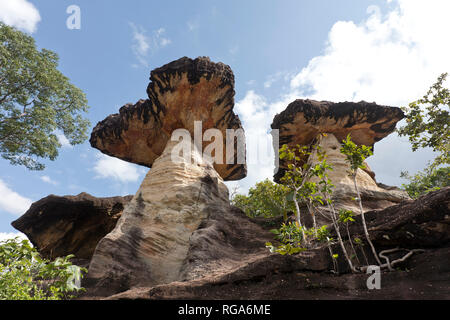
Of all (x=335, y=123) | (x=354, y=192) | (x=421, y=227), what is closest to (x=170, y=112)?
(x=335, y=123)

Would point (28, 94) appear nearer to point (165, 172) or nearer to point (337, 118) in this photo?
point (165, 172)

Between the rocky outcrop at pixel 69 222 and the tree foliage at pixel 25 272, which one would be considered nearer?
the tree foliage at pixel 25 272

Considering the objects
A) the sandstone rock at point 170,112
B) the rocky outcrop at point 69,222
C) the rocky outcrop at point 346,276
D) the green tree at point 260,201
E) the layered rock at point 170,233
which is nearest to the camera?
the rocky outcrop at point 346,276

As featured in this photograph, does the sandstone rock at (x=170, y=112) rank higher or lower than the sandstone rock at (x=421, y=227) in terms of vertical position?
higher

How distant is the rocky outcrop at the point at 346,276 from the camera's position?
4.09 m

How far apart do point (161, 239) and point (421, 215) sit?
24.2 ft

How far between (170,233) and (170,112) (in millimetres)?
5922

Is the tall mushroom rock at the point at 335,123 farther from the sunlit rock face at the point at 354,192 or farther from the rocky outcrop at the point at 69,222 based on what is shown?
the rocky outcrop at the point at 69,222

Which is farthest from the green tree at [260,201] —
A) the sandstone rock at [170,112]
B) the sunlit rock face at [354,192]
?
the sunlit rock face at [354,192]

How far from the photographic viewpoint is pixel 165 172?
11.0 metres

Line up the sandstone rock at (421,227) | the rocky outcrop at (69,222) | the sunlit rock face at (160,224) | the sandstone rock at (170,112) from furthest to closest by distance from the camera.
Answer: the rocky outcrop at (69,222) → the sandstone rock at (170,112) → the sunlit rock face at (160,224) → the sandstone rock at (421,227)

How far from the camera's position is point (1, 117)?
14414mm
